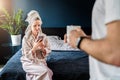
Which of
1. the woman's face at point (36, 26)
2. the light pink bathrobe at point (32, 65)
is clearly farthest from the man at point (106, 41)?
the woman's face at point (36, 26)

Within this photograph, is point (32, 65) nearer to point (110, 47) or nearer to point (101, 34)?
point (101, 34)

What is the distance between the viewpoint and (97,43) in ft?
2.74

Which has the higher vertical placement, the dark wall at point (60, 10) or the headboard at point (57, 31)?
the dark wall at point (60, 10)

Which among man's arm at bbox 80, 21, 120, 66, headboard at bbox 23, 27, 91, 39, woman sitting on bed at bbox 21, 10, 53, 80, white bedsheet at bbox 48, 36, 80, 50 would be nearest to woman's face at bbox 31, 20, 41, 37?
woman sitting on bed at bbox 21, 10, 53, 80

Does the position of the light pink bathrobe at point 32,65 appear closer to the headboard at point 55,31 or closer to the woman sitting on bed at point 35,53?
the woman sitting on bed at point 35,53

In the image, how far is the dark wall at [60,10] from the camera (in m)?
4.57

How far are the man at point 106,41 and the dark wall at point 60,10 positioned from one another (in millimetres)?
3594

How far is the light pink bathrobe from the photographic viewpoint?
2.74 meters

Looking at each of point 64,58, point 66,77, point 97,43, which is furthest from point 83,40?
point 64,58

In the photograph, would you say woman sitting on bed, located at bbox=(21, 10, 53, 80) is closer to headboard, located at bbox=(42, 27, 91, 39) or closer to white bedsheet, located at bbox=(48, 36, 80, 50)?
white bedsheet, located at bbox=(48, 36, 80, 50)

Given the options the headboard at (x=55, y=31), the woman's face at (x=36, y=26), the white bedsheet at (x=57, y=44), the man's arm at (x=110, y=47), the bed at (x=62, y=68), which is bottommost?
the bed at (x=62, y=68)

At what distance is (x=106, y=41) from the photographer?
799 mm

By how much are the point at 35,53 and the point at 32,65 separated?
0.14 meters

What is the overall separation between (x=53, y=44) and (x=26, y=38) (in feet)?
3.62
